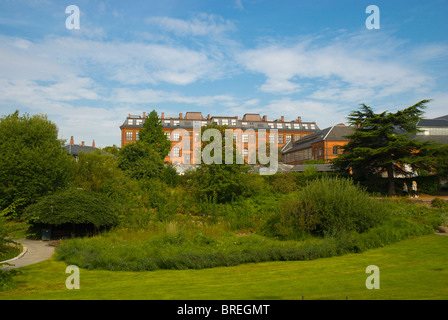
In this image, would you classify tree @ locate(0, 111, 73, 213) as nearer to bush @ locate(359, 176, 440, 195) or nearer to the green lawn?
the green lawn

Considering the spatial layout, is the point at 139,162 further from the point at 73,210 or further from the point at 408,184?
the point at 408,184

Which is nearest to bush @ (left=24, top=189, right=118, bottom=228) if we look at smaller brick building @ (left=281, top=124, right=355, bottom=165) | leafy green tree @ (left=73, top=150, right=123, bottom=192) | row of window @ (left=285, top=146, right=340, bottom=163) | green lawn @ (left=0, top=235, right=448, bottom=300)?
green lawn @ (left=0, top=235, right=448, bottom=300)

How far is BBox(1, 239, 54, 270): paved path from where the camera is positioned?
14960 mm

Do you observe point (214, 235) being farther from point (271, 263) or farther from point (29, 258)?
point (29, 258)

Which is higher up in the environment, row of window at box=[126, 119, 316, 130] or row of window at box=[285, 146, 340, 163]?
row of window at box=[126, 119, 316, 130]

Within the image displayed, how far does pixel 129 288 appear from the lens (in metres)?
9.80

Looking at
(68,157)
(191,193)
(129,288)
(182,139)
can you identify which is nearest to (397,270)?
(129,288)

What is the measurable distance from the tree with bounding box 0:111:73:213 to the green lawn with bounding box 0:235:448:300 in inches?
483

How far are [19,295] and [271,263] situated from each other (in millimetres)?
8741

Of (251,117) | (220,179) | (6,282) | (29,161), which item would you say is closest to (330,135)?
(251,117)

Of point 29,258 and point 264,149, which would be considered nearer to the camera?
point 29,258

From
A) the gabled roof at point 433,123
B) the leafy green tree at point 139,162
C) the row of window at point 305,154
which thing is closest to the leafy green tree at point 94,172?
the leafy green tree at point 139,162

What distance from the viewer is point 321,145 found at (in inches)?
2522

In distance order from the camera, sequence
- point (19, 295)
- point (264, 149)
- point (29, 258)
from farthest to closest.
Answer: point (264, 149) → point (29, 258) → point (19, 295)
